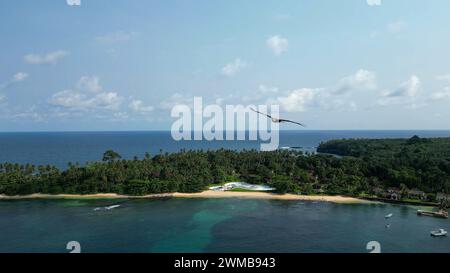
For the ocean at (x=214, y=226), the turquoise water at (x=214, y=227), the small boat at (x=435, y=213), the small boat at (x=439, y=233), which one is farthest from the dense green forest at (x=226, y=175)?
the small boat at (x=439, y=233)

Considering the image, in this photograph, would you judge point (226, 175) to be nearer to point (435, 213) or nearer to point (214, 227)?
point (214, 227)

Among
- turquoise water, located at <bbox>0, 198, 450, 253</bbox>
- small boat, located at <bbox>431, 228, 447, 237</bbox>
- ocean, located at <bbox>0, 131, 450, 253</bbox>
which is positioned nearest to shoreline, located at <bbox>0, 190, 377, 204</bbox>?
ocean, located at <bbox>0, 131, 450, 253</bbox>

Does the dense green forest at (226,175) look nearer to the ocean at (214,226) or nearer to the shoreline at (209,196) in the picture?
the shoreline at (209,196)

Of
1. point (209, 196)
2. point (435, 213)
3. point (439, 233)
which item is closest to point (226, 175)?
point (209, 196)
